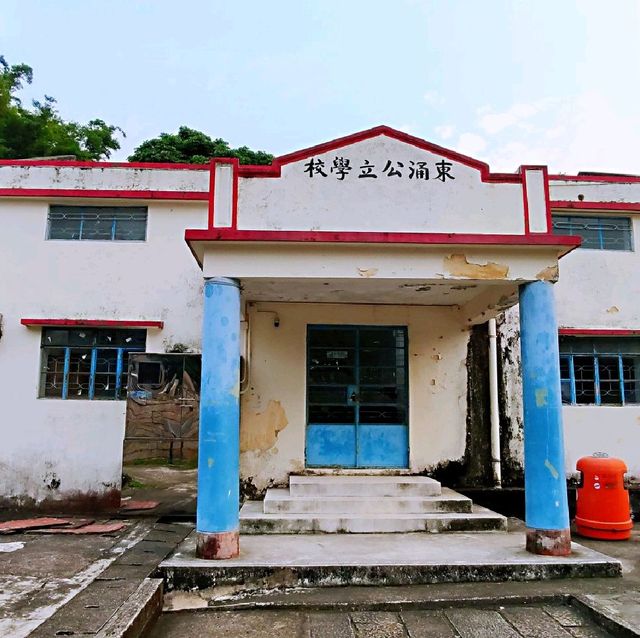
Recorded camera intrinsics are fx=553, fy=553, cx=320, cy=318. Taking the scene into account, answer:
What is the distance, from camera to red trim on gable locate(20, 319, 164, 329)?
785 centimetres

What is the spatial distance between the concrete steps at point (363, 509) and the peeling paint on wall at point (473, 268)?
8.56 feet

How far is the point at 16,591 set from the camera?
15.6 feet

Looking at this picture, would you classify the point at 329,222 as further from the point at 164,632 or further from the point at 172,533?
the point at 172,533

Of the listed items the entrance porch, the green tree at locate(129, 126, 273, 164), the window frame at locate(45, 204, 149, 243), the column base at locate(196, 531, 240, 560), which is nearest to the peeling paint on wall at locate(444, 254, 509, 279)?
the entrance porch

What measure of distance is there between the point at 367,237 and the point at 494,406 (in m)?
3.57

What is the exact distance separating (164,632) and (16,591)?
161 centimetres

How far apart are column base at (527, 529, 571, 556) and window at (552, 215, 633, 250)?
4.83 meters

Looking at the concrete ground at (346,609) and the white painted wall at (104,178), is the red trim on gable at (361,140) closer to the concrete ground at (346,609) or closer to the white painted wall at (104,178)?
the white painted wall at (104,178)

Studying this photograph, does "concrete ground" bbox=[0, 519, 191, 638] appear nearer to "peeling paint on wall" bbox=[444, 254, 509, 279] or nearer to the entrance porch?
the entrance porch

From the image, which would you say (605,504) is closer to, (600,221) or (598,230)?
(598,230)

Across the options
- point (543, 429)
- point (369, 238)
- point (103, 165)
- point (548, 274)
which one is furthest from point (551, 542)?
point (103, 165)

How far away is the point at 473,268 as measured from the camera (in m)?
5.38

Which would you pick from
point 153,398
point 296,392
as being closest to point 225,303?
point 296,392

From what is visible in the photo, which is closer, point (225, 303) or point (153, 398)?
point (225, 303)
